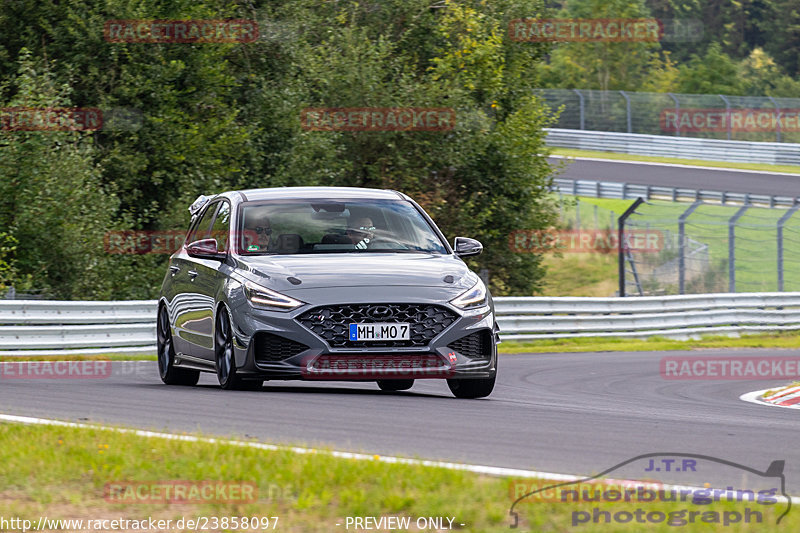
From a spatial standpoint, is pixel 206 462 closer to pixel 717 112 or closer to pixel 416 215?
pixel 416 215

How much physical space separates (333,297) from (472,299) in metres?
1.09

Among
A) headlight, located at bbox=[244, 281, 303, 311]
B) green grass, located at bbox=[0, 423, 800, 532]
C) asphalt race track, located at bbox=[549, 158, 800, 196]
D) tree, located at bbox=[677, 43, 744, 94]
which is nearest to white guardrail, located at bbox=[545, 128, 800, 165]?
asphalt race track, located at bbox=[549, 158, 800, 196]

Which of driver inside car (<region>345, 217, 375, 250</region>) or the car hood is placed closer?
the car hood

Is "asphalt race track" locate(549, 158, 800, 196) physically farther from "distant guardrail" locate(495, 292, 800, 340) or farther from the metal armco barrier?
the metal armco barrier

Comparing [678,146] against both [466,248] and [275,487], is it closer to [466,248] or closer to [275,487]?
[466,248]

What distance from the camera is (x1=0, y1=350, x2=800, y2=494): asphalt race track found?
22.6ft

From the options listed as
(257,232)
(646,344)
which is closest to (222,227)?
(257,232)

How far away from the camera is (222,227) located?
11.0 m

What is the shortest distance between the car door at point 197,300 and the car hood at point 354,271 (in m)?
0.60

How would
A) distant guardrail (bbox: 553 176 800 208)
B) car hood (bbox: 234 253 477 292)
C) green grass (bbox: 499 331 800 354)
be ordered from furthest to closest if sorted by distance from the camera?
distant guardrail (bbox: 553 176 800 208), green grass (bbox: 499 331 800 354), car hood (bbox: 234 253 477 292)

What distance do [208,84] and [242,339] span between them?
18.5 m

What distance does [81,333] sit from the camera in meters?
17.6

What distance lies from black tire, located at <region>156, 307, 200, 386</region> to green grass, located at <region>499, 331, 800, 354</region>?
10416 millimetres

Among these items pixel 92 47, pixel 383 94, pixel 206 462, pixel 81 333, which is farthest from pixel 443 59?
pixel 206 462
